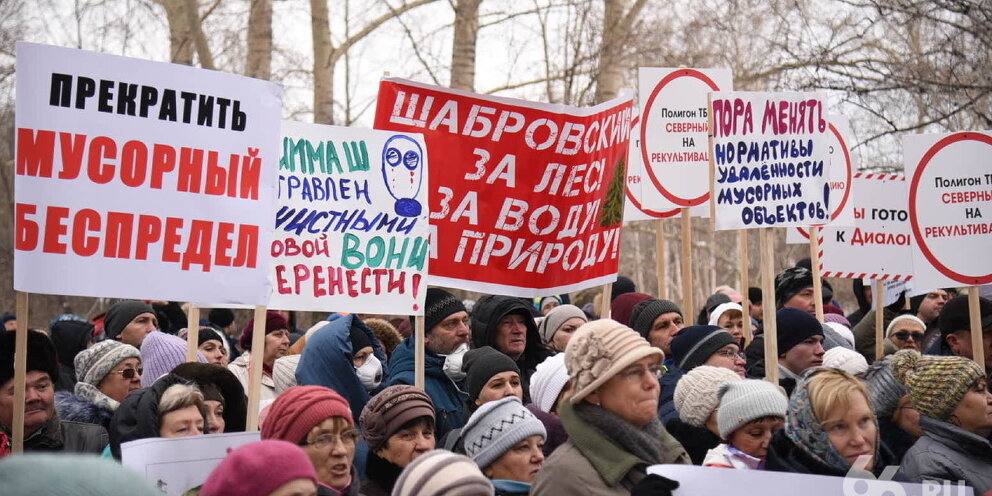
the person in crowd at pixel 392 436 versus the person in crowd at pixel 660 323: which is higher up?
the person in crowd at pixel 660 323

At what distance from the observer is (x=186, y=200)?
5.48m

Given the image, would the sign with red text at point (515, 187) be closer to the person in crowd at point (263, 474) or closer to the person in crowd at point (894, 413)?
the person in crowd at point (894, 413)

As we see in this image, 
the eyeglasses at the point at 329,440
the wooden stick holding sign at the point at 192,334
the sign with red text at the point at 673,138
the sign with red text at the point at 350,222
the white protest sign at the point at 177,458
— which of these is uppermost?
the sign with red text at the point at 673,138

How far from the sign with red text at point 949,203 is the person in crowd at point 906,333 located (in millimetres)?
1434

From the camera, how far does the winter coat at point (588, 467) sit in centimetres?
410

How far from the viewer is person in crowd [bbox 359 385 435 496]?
511 centimetres

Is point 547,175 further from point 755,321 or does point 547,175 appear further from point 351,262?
point 755,321

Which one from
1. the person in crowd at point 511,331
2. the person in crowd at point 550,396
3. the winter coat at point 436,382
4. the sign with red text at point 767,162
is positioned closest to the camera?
the person in crowd at point 550,396

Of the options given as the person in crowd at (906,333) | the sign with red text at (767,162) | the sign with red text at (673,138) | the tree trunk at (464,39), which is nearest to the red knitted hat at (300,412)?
the sign with red text at (767,162)

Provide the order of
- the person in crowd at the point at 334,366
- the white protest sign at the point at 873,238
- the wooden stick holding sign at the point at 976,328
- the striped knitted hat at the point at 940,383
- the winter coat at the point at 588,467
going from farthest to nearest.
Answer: the white protest sign at the point at 873,238
the wooden stick holding sign at the point at 976,328
the person in crowd at the point at 334,366
the striped knitted hat at the point at 940,383
the winter coat at the point at 588,467

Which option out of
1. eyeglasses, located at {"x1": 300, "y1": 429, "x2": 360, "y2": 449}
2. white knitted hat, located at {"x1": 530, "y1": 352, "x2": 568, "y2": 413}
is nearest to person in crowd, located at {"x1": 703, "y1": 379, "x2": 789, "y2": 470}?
white knitted hat, located at {"x1": 530, "y1": 352, "x2": 568, "y2": 413}

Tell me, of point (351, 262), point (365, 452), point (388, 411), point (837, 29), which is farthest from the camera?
point (837, 29)

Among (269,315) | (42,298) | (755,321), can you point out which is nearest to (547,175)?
(269,315)

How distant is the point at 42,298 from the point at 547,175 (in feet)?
59.6
